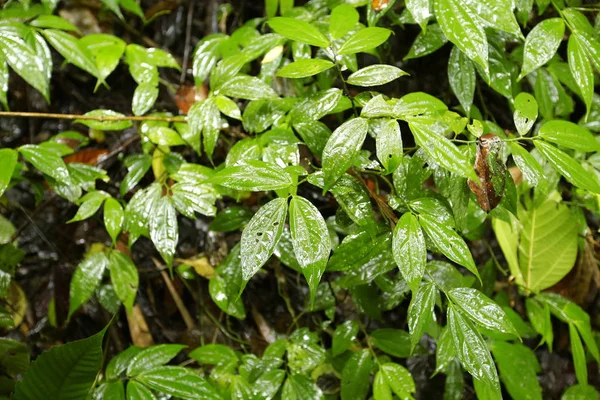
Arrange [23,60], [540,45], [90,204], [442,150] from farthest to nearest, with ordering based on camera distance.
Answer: [90,204] < [23,60] < [540,45] < [442,150]

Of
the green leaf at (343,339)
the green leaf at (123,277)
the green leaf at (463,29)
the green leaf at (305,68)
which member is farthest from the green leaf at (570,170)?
the green leaf at (123,277)

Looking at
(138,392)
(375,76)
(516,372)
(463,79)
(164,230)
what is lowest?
(516,372)

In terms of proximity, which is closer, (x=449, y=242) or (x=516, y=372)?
(x=449, y=242)

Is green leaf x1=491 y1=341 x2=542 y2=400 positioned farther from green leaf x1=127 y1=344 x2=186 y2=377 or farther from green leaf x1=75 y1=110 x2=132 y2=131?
green leaf x1=75 y1=110 x2=132 y2=131

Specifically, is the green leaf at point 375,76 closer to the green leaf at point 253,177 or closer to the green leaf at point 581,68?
the green leaf at point 253,177

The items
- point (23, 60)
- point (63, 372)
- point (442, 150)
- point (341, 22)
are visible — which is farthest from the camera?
point (23, 60)

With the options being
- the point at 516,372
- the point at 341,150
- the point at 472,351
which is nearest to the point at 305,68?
the point at 341,150

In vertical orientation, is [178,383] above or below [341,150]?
below

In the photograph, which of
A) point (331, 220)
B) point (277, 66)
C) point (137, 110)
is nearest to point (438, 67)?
point (277, 66)

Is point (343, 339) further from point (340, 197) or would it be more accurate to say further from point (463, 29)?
point (463, 29)
